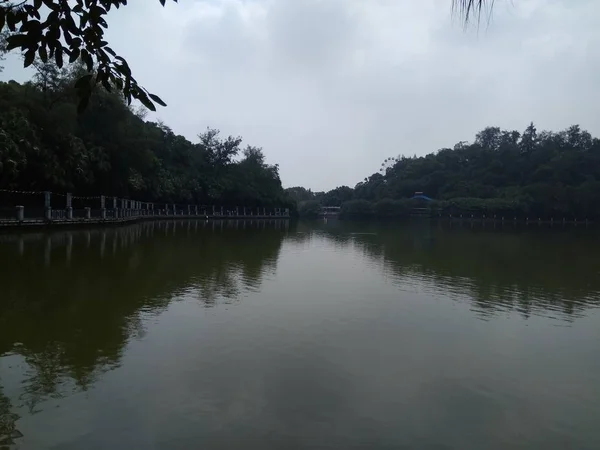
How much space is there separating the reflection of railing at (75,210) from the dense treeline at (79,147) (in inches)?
28.3

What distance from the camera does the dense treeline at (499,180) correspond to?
77312 millimetres

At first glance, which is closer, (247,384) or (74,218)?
(247,384)

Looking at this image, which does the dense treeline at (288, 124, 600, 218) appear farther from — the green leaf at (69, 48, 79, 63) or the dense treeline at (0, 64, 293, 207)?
the green leaf at (69, 48, 79, 63)

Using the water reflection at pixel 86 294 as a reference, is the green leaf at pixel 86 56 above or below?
above

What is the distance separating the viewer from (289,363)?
18.5 ft

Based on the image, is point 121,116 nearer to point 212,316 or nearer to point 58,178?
point 58,178

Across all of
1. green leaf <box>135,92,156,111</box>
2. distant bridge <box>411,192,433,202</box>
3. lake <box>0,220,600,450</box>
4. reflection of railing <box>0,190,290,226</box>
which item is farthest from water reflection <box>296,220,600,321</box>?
distant bridge <box>411,192,433,202</box>

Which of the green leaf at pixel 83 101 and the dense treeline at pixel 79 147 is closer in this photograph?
the green leaf at pixel 83 101

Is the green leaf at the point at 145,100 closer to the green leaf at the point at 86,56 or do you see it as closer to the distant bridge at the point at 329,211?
the green leaf at the point at 86,56

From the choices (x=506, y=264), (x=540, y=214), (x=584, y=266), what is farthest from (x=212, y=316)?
(x=540, y=214)

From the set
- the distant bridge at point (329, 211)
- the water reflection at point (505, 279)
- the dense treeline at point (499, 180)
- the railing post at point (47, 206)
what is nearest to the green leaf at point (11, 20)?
the water reflection at point (505, 279)

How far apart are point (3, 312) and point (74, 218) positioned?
20.9 metres

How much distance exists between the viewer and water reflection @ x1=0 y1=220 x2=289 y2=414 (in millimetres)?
5242

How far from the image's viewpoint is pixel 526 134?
98250mm
